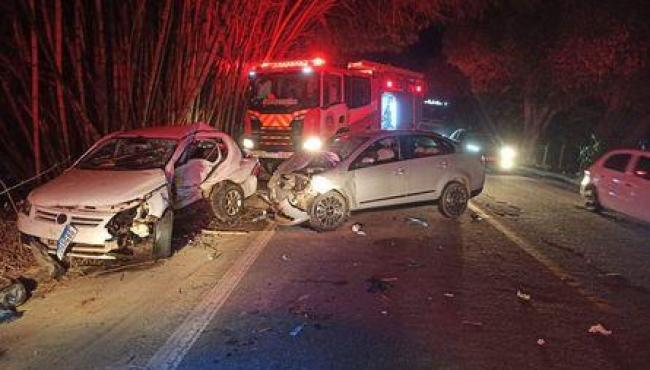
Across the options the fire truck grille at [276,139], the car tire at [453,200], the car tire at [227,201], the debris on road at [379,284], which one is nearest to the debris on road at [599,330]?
the debris on road at [379,284]

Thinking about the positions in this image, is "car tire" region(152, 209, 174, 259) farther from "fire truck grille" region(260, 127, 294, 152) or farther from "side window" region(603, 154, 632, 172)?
"side window" region(603, 154, 632, 172)

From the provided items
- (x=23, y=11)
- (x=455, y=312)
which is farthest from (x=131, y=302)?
(x=23, y=11)

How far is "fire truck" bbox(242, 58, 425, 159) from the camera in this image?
1755 centimetres

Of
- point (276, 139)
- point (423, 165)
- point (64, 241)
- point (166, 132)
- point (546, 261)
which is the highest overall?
point (166, 132)

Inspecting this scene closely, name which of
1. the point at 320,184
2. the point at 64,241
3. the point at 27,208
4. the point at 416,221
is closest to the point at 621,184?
the point at 416,221

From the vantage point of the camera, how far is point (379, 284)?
8320mm

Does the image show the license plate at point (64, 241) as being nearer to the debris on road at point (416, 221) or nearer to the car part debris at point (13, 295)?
the car part debris at point (13, 295)

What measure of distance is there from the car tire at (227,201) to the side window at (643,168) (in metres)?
7.56

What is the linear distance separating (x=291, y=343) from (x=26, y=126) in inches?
423

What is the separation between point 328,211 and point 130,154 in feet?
11.3

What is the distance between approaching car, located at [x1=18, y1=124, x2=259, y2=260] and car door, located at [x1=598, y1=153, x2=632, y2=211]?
301 inches

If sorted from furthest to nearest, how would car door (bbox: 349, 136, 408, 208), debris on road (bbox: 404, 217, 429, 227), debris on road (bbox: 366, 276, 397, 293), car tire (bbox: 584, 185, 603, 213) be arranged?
car tire (bbox: 584, 185, 603, 213), debris on road (bbox: 404, 217, 429, 227), car door (bbox: 349, 136, 408, 208), debris on road (bbox: 366, 276, 397, 293)

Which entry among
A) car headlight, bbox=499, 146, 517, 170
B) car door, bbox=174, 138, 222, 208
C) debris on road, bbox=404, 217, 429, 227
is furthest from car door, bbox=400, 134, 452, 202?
car headlight, bbox=499, 146, 517, 170

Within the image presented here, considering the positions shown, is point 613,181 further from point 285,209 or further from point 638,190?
point 285,209
